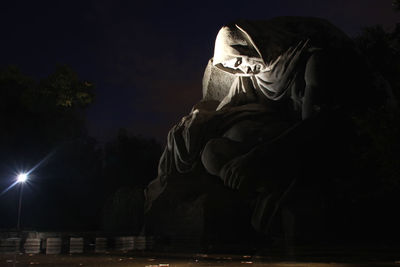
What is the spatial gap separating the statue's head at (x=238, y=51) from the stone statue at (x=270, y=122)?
2cm

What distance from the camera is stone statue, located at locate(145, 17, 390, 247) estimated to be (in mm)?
9398

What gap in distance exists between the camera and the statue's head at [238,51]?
11125 mm

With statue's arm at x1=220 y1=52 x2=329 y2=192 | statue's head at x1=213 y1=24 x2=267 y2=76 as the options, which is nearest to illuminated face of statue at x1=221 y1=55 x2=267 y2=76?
statue's head at x1=213 y1=24 x2=267 y2=76

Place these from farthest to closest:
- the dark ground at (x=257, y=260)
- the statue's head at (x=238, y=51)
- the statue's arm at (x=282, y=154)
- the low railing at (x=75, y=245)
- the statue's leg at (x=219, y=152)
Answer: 1. the statue's head at (x=238, y=51)
2. the low railing at (x=75, y=245)
3. the statue's leg at (x=219, y=152)
4. the statue's arm at (x=282, y=154)
5. the dark ground at (x=257, y=260)

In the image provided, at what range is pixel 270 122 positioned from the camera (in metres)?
10.3

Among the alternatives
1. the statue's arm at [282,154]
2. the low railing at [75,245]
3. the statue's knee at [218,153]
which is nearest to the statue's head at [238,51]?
the statue's arm at [282,154]

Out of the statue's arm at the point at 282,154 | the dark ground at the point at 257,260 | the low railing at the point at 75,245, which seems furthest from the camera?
the low railing at the point at 75,245

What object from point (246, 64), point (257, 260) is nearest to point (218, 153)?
point (246, 64)

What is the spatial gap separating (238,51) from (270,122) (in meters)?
1.86

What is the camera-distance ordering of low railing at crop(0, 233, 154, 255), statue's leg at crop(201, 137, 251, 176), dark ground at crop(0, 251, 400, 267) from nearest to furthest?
dark ground at crop(0, 251, 400, 267) < statue's leg at crop(201, 137, 251, 176) < low railing at crop(0, 233, 154, 255)

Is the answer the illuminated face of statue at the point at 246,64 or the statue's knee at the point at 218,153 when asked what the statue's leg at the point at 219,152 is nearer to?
the statue's knee at the point at 218,153

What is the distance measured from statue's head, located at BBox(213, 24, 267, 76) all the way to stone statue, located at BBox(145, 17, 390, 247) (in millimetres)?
21

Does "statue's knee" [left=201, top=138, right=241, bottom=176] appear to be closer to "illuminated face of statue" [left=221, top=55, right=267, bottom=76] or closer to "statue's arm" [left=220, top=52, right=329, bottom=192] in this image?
"statue's arm" [left=220, top=52, right=329, bottom=192]

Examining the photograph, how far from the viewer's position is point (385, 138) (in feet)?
28.5
